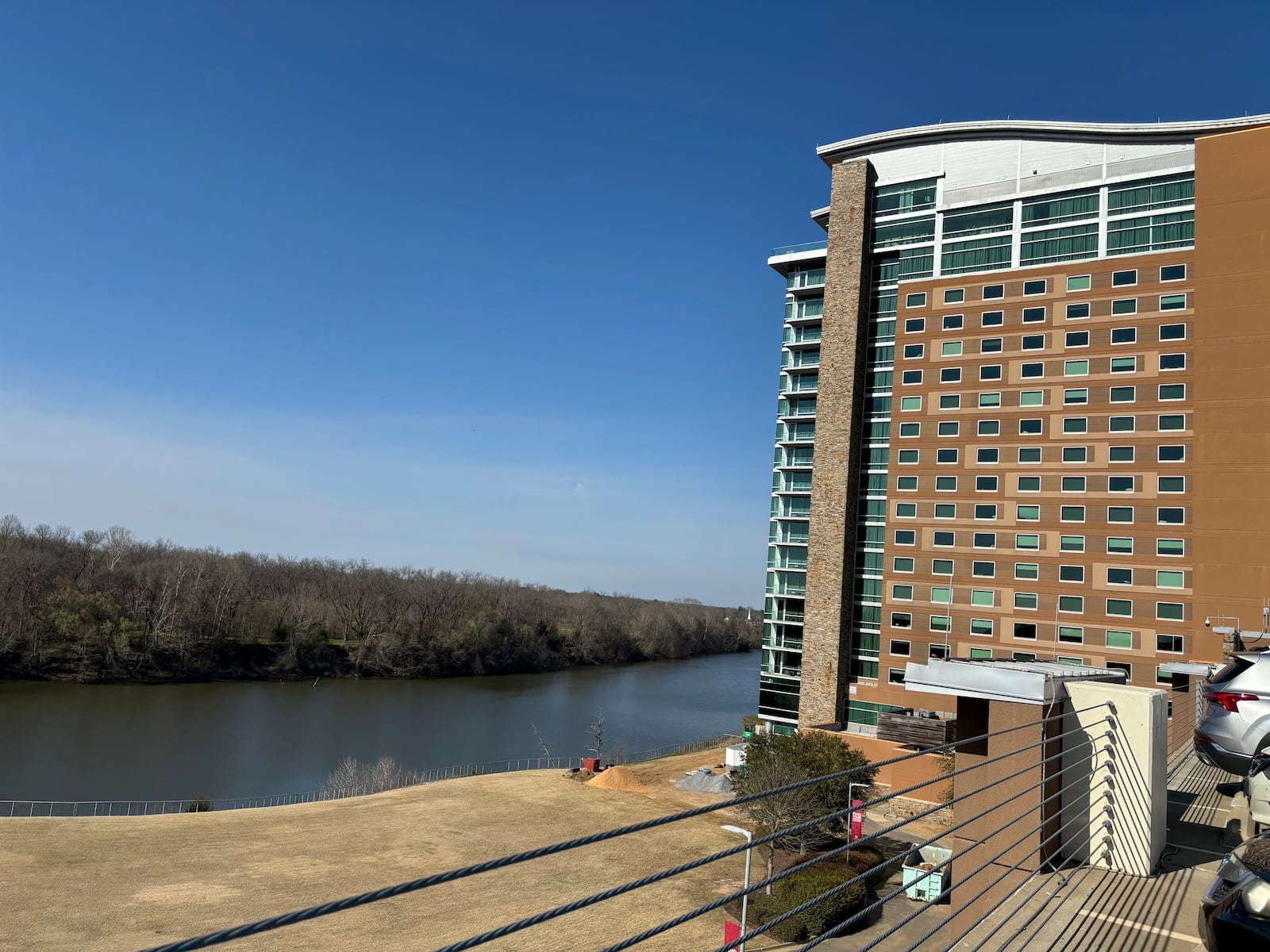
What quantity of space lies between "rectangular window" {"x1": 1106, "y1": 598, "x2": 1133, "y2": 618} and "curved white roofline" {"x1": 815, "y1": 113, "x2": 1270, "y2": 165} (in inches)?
867

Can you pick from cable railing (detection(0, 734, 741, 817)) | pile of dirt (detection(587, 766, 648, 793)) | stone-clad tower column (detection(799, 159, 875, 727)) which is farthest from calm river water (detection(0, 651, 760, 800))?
stone-clad tower column (detection(799, 159, 875, 727))

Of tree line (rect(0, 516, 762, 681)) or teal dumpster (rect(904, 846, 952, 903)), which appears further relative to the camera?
tree line (rect(0, 516, 762, 681))

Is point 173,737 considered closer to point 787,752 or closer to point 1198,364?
point 787,752

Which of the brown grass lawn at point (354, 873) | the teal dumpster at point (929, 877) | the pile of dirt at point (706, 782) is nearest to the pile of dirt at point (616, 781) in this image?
the brown grass lawn at point (354, 873)

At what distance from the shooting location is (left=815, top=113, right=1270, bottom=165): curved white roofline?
40844mm

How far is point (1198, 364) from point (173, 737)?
54.7 meters

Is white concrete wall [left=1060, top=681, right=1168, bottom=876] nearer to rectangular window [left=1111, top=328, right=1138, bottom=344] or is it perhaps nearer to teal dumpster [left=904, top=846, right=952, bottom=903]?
teal dumpster [left=904, top=846, right=952, bottom=903]

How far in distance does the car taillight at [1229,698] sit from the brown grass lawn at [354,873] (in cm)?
1737

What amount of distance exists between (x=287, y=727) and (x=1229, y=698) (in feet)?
173

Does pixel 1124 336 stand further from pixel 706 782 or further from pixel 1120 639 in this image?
pixel 706 782

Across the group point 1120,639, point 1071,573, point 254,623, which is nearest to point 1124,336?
point 1071,573

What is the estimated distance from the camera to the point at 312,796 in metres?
39.5

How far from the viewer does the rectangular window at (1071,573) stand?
41125 mm

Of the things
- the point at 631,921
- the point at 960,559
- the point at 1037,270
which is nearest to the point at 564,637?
the point at 960,559
